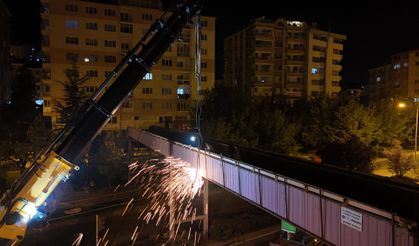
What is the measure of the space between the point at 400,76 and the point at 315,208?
275 ft

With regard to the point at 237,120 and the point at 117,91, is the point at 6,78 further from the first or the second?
the point at 117,91

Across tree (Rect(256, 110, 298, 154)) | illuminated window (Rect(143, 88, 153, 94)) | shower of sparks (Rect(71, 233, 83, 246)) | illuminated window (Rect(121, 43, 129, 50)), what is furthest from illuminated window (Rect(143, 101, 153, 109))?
shower of sparks (Rect(71, 233, 83, 246))

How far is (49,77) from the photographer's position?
146ft

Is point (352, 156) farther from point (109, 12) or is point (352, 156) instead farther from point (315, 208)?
point (109, 12)

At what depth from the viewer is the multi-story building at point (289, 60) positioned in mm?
64688

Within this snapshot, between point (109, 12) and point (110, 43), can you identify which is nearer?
point (109, 12)

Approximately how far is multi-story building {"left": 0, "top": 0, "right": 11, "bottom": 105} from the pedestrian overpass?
57.1 meters

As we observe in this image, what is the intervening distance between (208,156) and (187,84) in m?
36.2

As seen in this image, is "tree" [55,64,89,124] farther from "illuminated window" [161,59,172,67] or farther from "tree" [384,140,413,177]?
"tree" [384,140,413,177]

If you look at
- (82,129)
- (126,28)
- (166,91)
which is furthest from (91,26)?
(82,129)

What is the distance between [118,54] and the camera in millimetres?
47469

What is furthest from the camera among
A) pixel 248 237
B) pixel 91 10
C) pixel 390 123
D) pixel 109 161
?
pixel 91 10

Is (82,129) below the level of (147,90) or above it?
below

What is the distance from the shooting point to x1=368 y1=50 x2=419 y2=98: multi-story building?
76562mm
